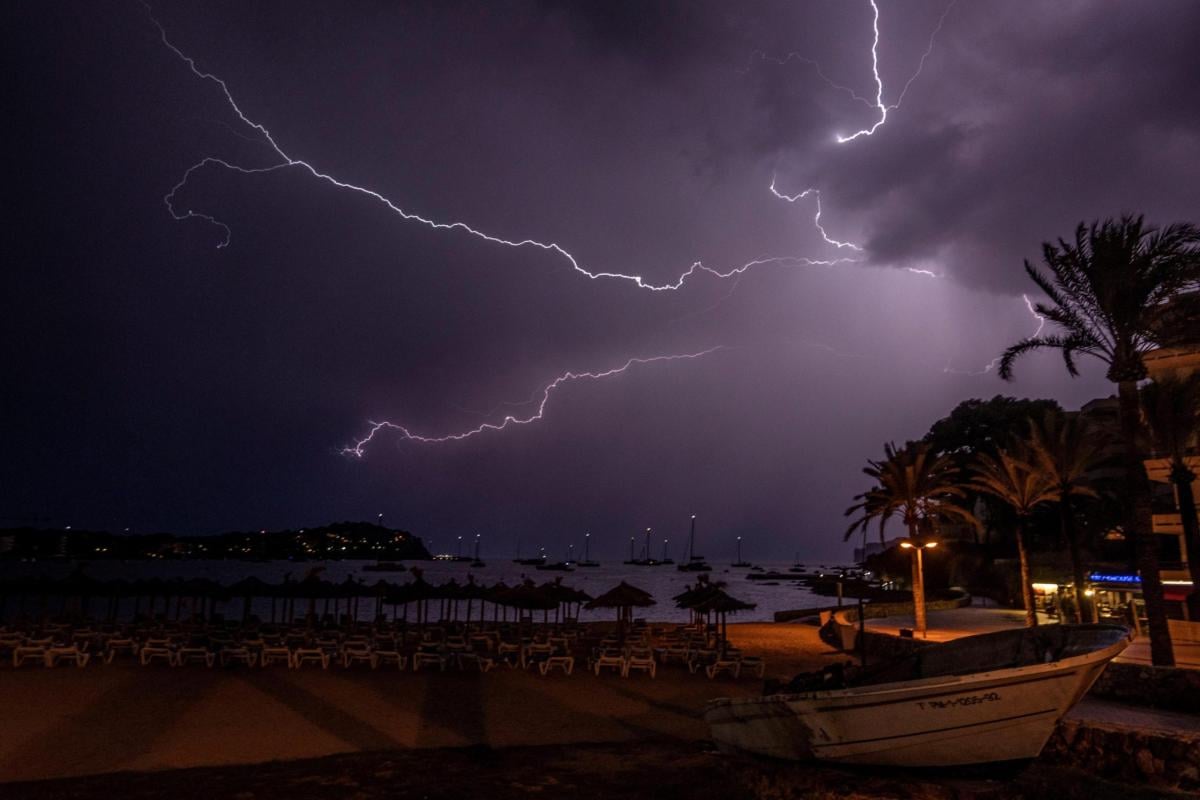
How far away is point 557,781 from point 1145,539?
1190cm

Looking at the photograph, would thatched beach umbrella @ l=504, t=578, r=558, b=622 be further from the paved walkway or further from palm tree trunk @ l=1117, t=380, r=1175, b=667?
palm tree trunk @ l=1117, t=380, r=1175, b=667

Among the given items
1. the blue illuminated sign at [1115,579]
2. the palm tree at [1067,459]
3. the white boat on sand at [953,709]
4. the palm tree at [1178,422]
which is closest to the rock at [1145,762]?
the white boat on sand at [953,709]

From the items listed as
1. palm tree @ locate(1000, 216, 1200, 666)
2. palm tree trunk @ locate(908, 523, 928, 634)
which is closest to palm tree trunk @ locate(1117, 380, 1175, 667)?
palm tree @ locate(1000, 216, 1200, 666)

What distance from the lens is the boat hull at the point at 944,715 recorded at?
8867 mm

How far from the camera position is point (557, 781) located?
971 centimetres

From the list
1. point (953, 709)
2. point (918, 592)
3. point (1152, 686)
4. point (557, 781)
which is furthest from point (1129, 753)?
point (918, 592)

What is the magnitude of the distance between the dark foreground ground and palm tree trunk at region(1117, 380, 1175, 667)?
3.74m

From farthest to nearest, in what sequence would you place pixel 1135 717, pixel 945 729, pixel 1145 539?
pixel 1145 539 → pixel 1135 717 → pixel 945 729

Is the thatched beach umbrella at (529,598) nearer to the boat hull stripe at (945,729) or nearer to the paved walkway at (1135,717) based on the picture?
the boat hull stripe at (945,729)

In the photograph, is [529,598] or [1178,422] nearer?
[1178,422]

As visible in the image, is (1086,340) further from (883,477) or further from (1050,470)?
(883,477)

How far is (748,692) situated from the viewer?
16578 mm

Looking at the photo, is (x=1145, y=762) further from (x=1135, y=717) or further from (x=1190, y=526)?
(x=1190, y=526)

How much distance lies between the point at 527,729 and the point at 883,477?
16849 millimetres
